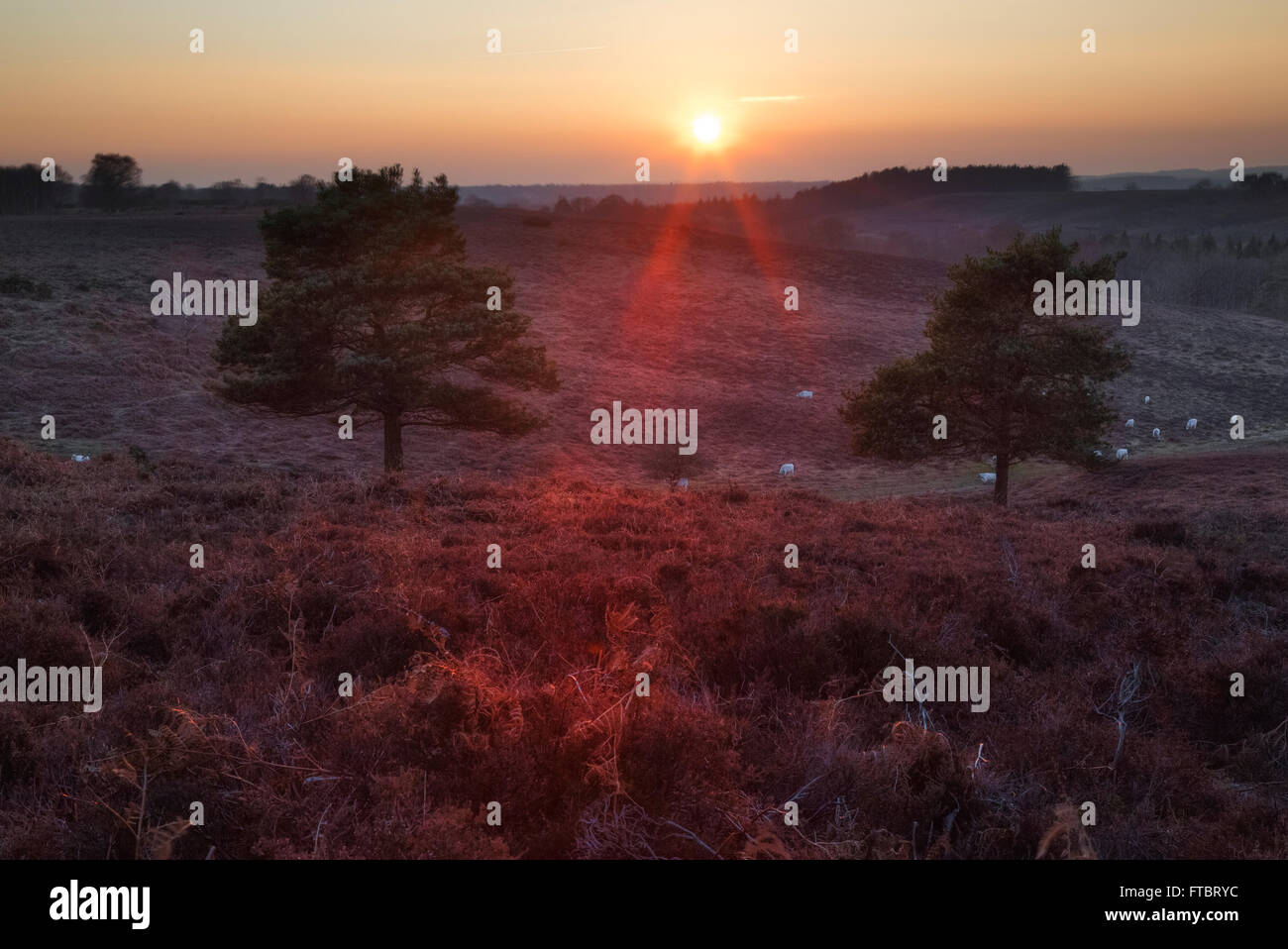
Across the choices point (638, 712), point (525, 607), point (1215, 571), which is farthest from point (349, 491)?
point (1215, 571)

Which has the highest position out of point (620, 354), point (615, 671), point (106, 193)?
point (106, 193)

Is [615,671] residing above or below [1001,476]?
above

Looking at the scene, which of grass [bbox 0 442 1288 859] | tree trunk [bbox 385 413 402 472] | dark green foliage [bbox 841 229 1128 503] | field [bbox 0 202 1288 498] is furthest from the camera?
field [bbox 0 202 1288 498]

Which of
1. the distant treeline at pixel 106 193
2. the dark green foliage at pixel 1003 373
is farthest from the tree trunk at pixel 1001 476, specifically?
the distant treeline at pixel 106 193

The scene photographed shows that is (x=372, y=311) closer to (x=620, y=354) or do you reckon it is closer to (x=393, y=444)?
(x=393, y=444)

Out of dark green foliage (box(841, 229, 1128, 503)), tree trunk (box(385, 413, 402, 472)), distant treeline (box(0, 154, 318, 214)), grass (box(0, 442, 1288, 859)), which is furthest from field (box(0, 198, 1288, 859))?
distant treeline (box(0, 154, 318, 214))

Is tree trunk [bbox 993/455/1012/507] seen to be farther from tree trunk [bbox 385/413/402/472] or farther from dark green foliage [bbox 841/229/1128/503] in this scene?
tree trunk [bbox 385/413/402/472]

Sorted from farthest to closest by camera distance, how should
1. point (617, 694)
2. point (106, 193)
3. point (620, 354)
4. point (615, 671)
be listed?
point (106, 193)
point (620, 354)
point (615, 671)
point (617, 694)

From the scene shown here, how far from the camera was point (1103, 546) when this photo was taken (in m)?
11.9

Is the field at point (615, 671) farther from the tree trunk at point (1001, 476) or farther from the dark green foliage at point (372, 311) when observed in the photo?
the tree trunk at point (1001, 476)

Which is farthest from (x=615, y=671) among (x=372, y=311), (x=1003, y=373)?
(x=1003, y=373)

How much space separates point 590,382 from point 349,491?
102ft

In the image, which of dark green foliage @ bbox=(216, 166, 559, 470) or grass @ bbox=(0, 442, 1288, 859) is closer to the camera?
grass @ bbox=(0, 442, 1288, 859)
